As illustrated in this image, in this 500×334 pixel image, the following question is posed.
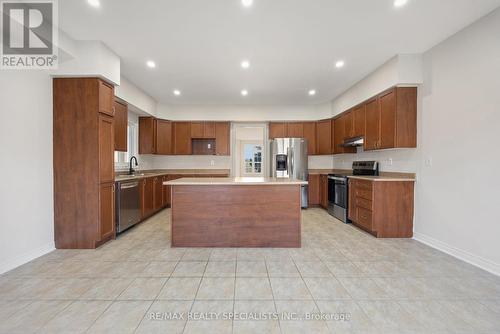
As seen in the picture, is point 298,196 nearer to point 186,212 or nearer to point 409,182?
point 186,212

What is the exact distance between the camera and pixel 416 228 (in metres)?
3.52

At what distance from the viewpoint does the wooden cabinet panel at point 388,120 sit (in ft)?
11.7

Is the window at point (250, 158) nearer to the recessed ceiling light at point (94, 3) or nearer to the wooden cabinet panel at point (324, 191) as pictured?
the wooden cabinet panel at point (324, 191)

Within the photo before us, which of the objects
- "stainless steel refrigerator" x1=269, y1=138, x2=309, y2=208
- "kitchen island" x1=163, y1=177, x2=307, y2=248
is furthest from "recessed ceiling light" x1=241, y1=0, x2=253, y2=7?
"stainless steel refrigerator" x1=269, y1=138, x2=309, y2=208

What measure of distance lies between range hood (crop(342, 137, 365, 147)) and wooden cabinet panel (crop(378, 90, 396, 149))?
633 millimetres

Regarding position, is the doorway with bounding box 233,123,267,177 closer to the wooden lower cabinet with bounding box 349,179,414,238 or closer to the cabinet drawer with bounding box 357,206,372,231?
the cabinet drawer with bounding box 357,206,372,231

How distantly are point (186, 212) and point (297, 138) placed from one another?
3.81 meters

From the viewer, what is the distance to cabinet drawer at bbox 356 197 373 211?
12.1 ft

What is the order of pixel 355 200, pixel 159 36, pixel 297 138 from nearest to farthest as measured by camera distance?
pixel 159 36, pixel 355 200, pixel 297 138

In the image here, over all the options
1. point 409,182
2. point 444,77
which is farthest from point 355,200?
point 444,77

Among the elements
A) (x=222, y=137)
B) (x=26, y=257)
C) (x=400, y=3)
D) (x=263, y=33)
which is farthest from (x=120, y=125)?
(x=400, y=3)

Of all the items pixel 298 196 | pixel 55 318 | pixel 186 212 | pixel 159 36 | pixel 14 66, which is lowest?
pixel 55 318

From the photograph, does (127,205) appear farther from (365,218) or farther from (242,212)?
(365,218)

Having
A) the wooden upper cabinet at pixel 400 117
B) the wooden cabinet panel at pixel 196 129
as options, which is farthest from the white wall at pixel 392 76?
the wooden cabinet panel at pixel 196 129
